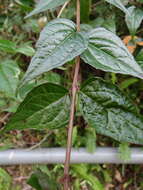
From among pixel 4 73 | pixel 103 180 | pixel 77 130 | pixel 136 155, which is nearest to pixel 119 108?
pixel 4 73

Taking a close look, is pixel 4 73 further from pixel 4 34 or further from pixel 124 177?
pixel 124 177

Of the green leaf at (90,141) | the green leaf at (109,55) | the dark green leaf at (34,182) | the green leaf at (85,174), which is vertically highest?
the green leaf at (109,55)

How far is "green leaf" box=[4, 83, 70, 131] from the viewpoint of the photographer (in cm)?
36

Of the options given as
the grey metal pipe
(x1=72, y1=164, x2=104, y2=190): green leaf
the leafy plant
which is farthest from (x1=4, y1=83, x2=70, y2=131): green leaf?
(x1=72, y1=164, x2=104, y2=190): green leaf

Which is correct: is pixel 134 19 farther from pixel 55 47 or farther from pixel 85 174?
pixel 85 174

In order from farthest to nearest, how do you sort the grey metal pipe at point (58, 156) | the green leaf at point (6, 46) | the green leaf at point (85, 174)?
the green leaf at point (85, 174)
the grey metal pipe at point (58, 156)
the green leaf at point (6, 46)

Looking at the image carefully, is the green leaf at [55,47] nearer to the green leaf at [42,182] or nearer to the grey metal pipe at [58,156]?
the green leaf at [42,182]

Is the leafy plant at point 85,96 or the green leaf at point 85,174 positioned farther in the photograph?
the green leaf at point 85,174

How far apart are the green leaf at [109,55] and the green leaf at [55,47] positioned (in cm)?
2

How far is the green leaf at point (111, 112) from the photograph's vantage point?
0.36 m

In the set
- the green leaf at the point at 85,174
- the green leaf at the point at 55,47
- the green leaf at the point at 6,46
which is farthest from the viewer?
the green leaf at the point at 85,174

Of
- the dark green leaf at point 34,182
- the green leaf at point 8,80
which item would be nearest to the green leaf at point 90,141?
the green leaf at point 8,80

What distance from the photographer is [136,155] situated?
0.80 metres

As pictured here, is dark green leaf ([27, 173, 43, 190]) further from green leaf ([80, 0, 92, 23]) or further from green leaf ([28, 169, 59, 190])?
green leaf ([80, 0, 92, 23])
